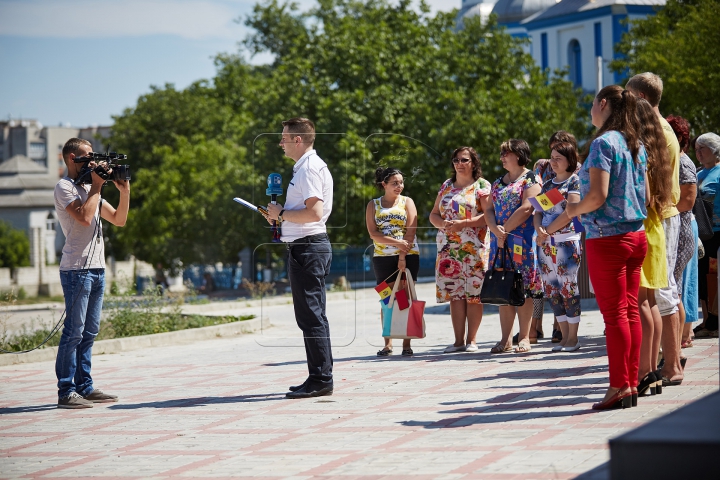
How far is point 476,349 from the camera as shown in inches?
399

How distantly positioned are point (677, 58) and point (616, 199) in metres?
21.9

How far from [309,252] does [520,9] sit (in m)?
57.7

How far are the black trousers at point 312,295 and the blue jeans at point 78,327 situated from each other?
161 cm

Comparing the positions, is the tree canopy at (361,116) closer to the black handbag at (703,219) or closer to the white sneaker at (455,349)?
the white sneaker at (455,349)

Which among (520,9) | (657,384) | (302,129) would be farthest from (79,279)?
(520,9)

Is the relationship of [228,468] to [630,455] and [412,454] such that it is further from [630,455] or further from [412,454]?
[630,455]

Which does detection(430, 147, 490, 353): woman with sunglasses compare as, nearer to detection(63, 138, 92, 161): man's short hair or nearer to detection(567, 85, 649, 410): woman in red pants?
detection(567, 85, 649, 410): woman in red pants

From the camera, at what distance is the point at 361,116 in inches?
1395

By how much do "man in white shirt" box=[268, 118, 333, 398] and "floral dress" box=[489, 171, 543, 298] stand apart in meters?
2.46

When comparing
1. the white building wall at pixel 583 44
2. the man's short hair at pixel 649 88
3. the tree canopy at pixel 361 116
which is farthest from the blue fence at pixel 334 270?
the man's short hair at pixel 649 88

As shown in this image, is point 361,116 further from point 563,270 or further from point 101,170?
point 101,170

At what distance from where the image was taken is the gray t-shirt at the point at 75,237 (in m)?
7.82

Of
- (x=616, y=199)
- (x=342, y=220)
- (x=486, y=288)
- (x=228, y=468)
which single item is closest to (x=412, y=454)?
(x=228, y=468)

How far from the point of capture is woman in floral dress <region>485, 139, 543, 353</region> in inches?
376
